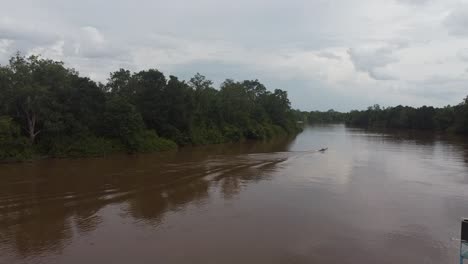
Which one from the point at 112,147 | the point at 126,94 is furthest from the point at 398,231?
the point at 126,94

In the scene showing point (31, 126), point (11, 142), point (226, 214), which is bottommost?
point (226, 214)

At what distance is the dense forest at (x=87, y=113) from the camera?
33.1m

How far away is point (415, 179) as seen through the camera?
27.2 meters

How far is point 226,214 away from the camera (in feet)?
57.3

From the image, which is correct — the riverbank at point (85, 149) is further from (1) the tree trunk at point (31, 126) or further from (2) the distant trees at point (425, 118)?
(2) the distant trees at point (425, 118)

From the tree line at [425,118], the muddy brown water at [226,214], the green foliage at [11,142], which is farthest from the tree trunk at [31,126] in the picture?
the tree line at [425,118]

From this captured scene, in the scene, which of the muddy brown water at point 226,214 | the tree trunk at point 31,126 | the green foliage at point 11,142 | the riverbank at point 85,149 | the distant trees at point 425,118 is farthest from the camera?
the distant trees at point 425,118

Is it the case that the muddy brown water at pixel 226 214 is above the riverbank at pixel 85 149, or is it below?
below

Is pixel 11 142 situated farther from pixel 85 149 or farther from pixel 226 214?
pixel 226 214

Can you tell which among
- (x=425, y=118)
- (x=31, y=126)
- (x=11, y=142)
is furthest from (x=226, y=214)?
(x=425, y=118)

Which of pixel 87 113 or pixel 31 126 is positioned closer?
pixel 31 126

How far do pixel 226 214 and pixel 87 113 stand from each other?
25.6m

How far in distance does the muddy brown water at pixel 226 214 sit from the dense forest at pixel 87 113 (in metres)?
4.84

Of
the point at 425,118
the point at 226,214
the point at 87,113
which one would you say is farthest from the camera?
the point at 425,118
